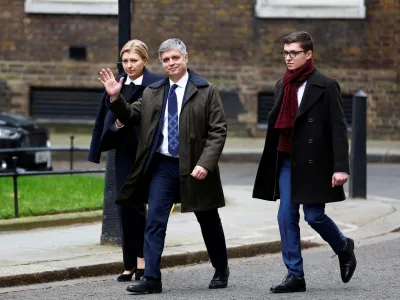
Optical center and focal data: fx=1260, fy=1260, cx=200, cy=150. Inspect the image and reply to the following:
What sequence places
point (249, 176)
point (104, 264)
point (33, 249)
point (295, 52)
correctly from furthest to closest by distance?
point (249, 176) < point (33, 249) < point (104, 264) < point (295, 52)

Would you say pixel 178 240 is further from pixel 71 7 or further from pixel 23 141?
pixel 71 7

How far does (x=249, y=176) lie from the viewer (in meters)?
17.8

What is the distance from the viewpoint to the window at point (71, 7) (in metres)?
22.8

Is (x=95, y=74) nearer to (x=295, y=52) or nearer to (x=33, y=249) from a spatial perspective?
(x=33, y=249)

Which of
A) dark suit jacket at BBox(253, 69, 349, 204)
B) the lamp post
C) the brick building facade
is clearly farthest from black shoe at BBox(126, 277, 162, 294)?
the brick building facade

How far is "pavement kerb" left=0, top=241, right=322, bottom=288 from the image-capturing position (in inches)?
356

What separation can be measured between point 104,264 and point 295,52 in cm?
235

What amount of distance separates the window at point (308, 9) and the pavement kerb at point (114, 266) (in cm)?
1169

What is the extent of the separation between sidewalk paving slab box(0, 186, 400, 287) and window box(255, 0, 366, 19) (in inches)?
338

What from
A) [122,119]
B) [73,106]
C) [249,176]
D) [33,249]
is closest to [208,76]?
[73,106]

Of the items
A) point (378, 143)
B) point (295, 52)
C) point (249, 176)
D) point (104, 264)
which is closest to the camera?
point (295, 52)

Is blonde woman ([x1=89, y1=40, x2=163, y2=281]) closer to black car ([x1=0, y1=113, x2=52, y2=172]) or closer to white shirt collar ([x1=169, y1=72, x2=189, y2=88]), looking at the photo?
white shirt collar ([x1=169, y1=72, x2=189, y2=88])

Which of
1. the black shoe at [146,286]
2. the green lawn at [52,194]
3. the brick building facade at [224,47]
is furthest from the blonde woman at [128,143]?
the brick building facade at [224,47]

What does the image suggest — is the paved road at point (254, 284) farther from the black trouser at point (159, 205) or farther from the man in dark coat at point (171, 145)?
the man in dark coat at point (171, 145)
